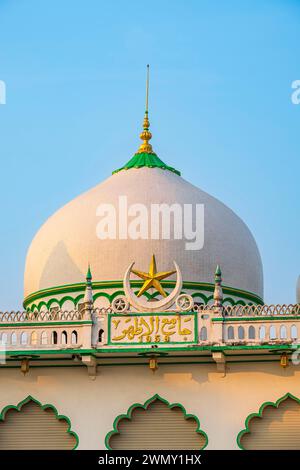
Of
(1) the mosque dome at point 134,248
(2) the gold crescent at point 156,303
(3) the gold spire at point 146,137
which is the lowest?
(2) the gold crescent at point 156,303

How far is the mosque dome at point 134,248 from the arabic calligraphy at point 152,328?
2436mm

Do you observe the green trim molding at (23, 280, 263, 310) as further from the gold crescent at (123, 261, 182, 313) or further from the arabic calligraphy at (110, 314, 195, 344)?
the arabic calligraphy at (110, 314, 195, 344)

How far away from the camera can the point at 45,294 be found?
68.0 feet

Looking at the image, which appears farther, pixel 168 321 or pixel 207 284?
pixel 207 284

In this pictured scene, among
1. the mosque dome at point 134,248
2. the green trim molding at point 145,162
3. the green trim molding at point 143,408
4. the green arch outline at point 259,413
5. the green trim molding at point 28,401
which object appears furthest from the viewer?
the green trim molding at point 145,162

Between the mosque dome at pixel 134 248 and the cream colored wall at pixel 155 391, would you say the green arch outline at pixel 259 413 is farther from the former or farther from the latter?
the mosque dome at pixel 134 248

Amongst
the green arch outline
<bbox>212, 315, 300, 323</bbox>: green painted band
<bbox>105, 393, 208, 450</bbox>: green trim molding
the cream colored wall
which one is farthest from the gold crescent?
the green arch outline

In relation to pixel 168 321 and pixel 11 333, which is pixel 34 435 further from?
pixel 168 321

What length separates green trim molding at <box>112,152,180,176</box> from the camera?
2214 centimetres

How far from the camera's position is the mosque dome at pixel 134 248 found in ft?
65.9

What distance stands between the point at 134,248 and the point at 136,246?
2.1 inches

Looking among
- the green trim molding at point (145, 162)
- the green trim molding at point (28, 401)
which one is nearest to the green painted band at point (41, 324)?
the green trim molding at point (28, 401)

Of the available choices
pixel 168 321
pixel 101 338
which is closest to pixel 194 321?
pixel 168 321

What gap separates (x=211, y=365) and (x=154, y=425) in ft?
4.15
